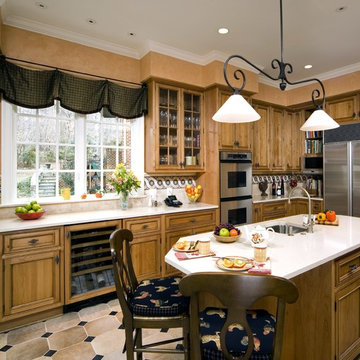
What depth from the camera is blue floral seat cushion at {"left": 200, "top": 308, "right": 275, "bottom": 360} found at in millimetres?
1185

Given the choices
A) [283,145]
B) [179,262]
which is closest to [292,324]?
[179,262]

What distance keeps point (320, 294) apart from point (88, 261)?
216cm

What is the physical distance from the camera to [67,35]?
3.02 meters

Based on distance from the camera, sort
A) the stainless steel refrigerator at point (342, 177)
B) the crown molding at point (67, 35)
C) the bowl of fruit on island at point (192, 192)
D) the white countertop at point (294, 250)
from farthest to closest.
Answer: the stainless steel refrigerator at point (342, 177) < the bowl of fruit on island at point (192, 192) < the crown molding at point (67, 35) < the white countertop at point (294, 250)

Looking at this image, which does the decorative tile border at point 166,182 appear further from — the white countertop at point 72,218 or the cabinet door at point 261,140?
the cabinet door at point 261,140

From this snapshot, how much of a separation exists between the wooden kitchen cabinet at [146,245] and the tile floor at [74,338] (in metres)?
0.55

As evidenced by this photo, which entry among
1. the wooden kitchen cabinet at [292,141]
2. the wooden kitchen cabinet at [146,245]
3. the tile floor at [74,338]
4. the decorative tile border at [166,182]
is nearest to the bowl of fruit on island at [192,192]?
the decorative tile border at [166,182]

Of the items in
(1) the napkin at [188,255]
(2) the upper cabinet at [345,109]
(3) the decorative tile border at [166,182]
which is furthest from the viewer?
(2) the upper cabinet at [345,109]

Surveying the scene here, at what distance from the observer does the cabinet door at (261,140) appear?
14.9 feet

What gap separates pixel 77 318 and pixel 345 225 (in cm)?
278

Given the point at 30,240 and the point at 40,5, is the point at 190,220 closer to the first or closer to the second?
the point at 30,240

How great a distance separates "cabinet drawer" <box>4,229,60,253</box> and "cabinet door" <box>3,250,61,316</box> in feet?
0.25

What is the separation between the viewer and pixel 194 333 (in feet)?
3.71

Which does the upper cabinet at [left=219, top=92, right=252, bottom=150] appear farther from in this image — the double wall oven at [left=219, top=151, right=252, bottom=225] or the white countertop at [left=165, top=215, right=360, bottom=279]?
the white countertop at [left=165, top=215, right=360, bottom=279]
